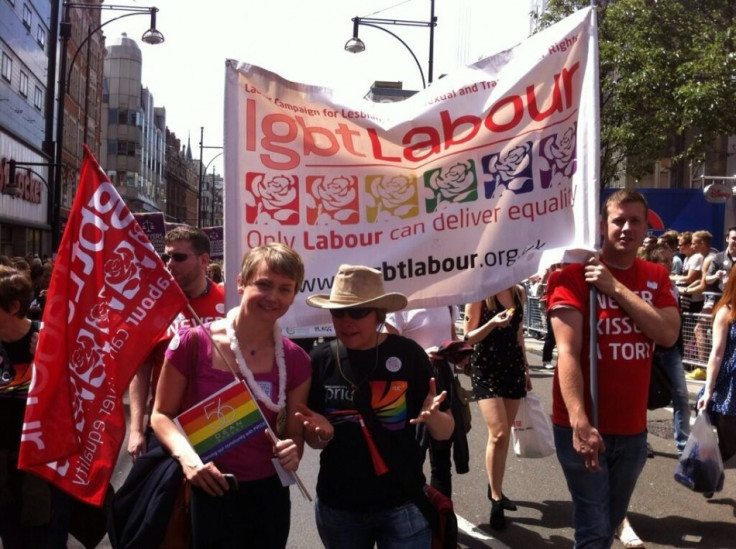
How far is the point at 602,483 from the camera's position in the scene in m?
3.52

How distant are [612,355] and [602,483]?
52cm

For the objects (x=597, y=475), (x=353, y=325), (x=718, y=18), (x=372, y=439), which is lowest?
(x=597, y=475)

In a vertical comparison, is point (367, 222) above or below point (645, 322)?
above

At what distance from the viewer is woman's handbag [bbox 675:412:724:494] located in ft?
15.3

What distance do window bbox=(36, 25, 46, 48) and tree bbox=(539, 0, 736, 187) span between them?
79.6 feet

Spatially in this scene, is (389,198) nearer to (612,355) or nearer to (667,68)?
(612,355)

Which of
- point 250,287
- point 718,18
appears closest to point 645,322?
point 250,287

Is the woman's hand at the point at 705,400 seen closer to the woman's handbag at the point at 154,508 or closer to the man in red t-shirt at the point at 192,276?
the man in red t-shirt at the point at 192,276

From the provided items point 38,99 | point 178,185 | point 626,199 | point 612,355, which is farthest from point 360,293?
point 178,185

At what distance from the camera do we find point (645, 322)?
11.3 feet

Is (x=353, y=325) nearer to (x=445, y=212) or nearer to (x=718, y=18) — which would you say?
(x=445, y=212)

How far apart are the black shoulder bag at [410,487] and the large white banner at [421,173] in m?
0.92

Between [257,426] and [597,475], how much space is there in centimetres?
146

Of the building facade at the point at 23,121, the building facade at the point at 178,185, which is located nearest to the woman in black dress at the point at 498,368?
the building facade at the point at 23,121
